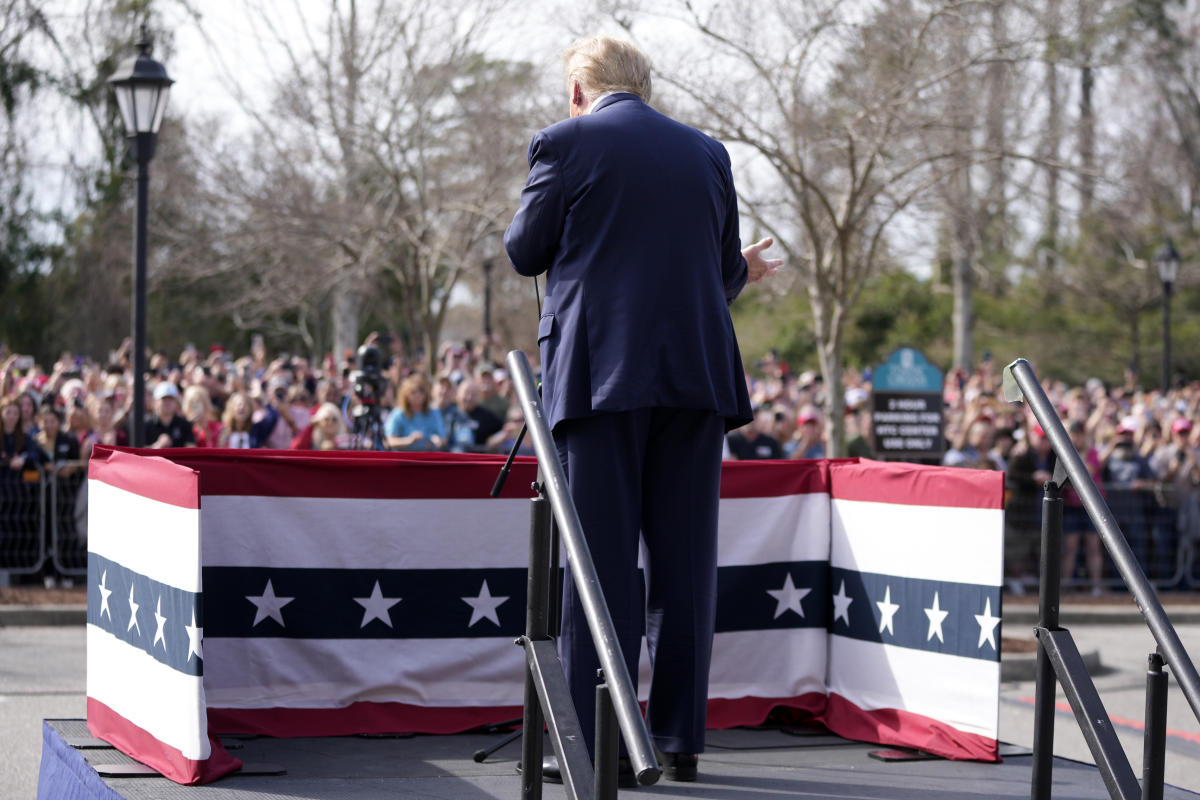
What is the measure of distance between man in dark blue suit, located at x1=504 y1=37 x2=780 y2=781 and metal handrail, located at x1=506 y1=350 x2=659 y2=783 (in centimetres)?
44

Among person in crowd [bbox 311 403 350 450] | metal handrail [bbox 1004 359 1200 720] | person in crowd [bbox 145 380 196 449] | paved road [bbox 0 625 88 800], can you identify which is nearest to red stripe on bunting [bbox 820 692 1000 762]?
metal handrail [bbox 1004 359 1200 720]

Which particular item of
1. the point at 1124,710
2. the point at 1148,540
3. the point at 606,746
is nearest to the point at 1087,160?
the point at 1148,540

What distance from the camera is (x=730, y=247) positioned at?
13.4 ft

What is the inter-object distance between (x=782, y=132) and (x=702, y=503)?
7.92 m

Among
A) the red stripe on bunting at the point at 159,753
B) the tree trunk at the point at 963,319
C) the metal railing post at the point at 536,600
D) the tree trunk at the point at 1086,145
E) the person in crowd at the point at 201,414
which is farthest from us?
the tree trunk at the point at 963,319

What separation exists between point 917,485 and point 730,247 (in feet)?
4.46

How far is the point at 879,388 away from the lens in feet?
41.6

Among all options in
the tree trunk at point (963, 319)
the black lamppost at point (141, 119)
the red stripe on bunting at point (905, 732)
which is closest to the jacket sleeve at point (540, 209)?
the red stripe on bunting at point (905, 732)

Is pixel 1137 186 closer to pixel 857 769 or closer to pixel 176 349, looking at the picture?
pixel 857 769

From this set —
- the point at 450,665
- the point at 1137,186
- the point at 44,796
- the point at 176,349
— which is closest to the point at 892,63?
the point at 1137,186

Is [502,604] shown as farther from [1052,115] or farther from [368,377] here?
[1052,115]

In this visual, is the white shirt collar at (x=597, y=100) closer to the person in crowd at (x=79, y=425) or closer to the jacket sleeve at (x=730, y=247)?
the jacket sleeve at (x=730, y=247)

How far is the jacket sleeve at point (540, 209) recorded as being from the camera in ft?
12.1

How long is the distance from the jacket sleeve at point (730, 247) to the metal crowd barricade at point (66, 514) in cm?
863
